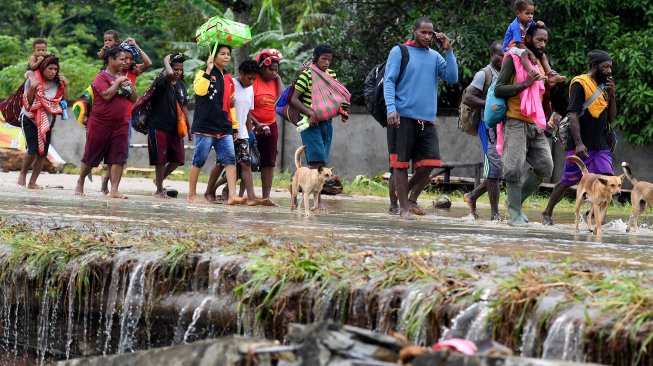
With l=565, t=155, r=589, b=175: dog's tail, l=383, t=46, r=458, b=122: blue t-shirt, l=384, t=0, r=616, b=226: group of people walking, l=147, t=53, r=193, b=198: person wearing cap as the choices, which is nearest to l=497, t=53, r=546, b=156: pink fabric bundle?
l=384, t=0, r=616, b=226: group of people walking

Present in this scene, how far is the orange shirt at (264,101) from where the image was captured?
13797mm

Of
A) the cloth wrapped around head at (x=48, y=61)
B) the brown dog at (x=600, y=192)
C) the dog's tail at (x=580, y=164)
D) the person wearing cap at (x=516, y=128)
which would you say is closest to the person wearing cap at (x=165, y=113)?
the cloth wrapped around head at (x=48, y=61)

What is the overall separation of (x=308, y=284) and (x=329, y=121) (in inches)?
288

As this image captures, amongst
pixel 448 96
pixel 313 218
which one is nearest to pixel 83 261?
pixel 313 218

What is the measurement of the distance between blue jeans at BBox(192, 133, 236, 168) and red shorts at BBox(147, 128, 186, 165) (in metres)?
1.40

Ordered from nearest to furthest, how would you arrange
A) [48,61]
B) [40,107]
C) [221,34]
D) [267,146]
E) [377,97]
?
1. [377,97]
2. [221,34]
3. [267,146]
4. [48,61]
5. [40,107]

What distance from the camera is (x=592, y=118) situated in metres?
11.0

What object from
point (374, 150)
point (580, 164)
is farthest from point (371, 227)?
point (374, 150)

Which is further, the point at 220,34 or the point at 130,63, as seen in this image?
the point at 130,63

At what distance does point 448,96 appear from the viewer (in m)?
23.2

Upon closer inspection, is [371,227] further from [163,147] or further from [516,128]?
[163,147]

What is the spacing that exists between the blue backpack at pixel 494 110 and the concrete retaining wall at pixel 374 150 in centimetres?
1042

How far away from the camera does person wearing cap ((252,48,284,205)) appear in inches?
535

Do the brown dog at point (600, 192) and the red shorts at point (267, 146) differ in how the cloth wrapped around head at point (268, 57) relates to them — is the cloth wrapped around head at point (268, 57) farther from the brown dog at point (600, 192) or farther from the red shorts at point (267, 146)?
the brown dog at point (600, 192)
